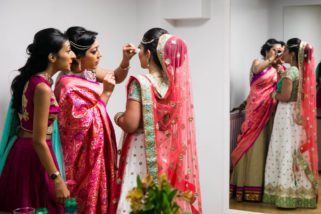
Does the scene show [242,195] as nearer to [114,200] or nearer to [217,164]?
[217,164]

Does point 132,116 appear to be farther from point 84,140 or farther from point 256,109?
point 256,109

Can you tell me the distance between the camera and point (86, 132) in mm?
2844

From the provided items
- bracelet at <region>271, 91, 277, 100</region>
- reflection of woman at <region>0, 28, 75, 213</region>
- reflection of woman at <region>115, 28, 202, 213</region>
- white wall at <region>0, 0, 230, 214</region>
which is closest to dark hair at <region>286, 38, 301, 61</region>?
bracelet at <region>271, 91, 277, 100</region>

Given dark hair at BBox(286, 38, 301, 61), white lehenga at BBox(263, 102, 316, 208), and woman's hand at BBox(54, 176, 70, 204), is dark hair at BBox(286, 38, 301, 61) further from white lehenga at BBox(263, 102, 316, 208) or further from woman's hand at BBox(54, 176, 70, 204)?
woman's hand at BBox(54, 176, 70, 204)

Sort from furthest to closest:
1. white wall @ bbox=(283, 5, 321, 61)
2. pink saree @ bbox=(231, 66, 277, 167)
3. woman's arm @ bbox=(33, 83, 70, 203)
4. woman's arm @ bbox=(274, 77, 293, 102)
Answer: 1. pink saree @ bbox=(231, 66, 277, 167)
2. woman's arm @ bbox=(274, 77, 293, 102)
3. white wall @ bbox=(283, 5, 321, 61)
4. woman's arm @ bbox=(33, 83, 70, 203)

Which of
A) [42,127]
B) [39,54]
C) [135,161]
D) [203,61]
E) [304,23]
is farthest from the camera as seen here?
[203,61]

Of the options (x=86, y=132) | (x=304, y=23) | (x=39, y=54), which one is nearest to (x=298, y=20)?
(x=304, y=23)

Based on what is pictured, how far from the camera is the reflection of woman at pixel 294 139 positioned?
3.84 metres

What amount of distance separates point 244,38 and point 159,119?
4.52 feet

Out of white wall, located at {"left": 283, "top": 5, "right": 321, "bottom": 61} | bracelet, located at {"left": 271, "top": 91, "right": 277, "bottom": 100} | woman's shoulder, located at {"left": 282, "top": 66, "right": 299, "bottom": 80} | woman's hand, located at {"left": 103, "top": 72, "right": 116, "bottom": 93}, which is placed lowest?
bracelet, located at {"left": 271, "top": 91, "right": 277, "bottom": 100}

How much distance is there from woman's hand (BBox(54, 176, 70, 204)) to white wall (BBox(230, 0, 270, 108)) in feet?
5.98

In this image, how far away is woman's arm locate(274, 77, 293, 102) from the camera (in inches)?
153

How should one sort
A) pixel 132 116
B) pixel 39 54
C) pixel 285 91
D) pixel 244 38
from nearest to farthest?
1. pixel 39 54
2. pixel 132 116
3. pixel 285 91
4. pixel 244 38

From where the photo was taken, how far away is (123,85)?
162 inches
